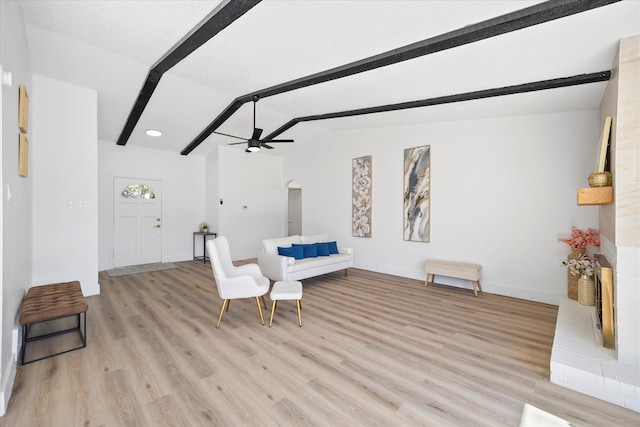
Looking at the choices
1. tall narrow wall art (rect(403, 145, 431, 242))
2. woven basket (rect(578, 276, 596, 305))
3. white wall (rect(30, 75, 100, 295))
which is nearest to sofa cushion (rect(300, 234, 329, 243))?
tall narrow wall art (rect(403, 145, 431, 242))

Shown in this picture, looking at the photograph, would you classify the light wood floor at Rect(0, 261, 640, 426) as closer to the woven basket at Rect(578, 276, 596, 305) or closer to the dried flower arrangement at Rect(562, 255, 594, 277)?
the woven basket at Rect(578, 276, 596, 305)

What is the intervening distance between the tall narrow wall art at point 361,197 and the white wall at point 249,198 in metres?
2.64

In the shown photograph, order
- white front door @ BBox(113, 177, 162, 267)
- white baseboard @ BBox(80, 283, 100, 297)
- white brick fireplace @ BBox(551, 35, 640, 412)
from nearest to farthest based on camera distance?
1. white brick fireplace @ BBox(551, 35, 640, 412)
2. white baseboard @ BBox(80, 283, 100, 297)
3. white front door @ BBox(113, 177, 162, 267)

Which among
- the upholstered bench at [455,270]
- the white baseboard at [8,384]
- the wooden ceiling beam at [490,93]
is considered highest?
the wooden ceiling beam at [490,93]

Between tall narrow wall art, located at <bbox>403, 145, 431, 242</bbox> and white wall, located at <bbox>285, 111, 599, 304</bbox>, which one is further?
tall narrow wall art, located at <bbox>403, 145, 431, 242</bbox>

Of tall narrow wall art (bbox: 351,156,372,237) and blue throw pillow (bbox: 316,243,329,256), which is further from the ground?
tall narrow wall art (bbox: 351,156,372,237)

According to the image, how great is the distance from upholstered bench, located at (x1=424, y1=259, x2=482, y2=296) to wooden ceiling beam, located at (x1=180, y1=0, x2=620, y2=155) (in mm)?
3212

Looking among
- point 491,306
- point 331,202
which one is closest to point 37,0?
point 331,202

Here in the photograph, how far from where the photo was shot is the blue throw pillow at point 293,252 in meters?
4.89

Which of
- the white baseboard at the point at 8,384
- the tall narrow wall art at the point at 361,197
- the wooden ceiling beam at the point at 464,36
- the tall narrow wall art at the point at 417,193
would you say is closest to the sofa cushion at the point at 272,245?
the tall narrow wall art at the point at 361,197

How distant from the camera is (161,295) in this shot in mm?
4402

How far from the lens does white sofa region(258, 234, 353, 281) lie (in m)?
4.59

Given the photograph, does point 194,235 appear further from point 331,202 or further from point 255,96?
point 255,96

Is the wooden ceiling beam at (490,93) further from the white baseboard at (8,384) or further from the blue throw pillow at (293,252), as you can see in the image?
the white baseboard at (8,384)
